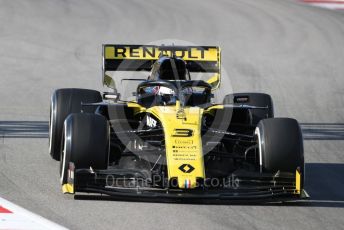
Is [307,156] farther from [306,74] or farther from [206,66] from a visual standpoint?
[306,74]

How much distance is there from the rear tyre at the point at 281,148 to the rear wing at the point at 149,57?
3421mm

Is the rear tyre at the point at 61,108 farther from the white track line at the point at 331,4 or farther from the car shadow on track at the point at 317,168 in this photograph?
the white track line at the point at 331,4

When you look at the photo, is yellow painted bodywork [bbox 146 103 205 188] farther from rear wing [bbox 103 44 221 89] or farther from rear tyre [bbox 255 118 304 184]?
rear wing [bbox 103 44 221 89]

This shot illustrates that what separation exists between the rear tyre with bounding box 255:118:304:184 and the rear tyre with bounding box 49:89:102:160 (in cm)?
274

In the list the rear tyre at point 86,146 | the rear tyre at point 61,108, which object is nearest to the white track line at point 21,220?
the rear tyre at point 86,146

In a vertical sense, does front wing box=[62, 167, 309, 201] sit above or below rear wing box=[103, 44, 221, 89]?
below

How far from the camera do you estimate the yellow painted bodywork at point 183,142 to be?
10133 millimetres

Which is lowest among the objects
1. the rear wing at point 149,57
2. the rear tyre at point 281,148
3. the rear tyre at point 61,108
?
the rear tyre at point 281,148

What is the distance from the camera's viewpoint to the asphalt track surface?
9.84 meters

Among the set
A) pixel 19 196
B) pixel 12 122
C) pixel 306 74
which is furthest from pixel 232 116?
pixel 306 74

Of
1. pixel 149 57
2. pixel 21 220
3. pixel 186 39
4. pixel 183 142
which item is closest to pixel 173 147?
pixel 183 142

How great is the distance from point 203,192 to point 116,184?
3.30 ft

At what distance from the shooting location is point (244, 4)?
3061cm

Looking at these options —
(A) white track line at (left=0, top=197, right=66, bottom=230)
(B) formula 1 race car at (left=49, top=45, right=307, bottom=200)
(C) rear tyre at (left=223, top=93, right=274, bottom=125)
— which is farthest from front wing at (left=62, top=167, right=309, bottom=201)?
(C) rear tyre at (left=223, top=93, right=274, bottom=125)
